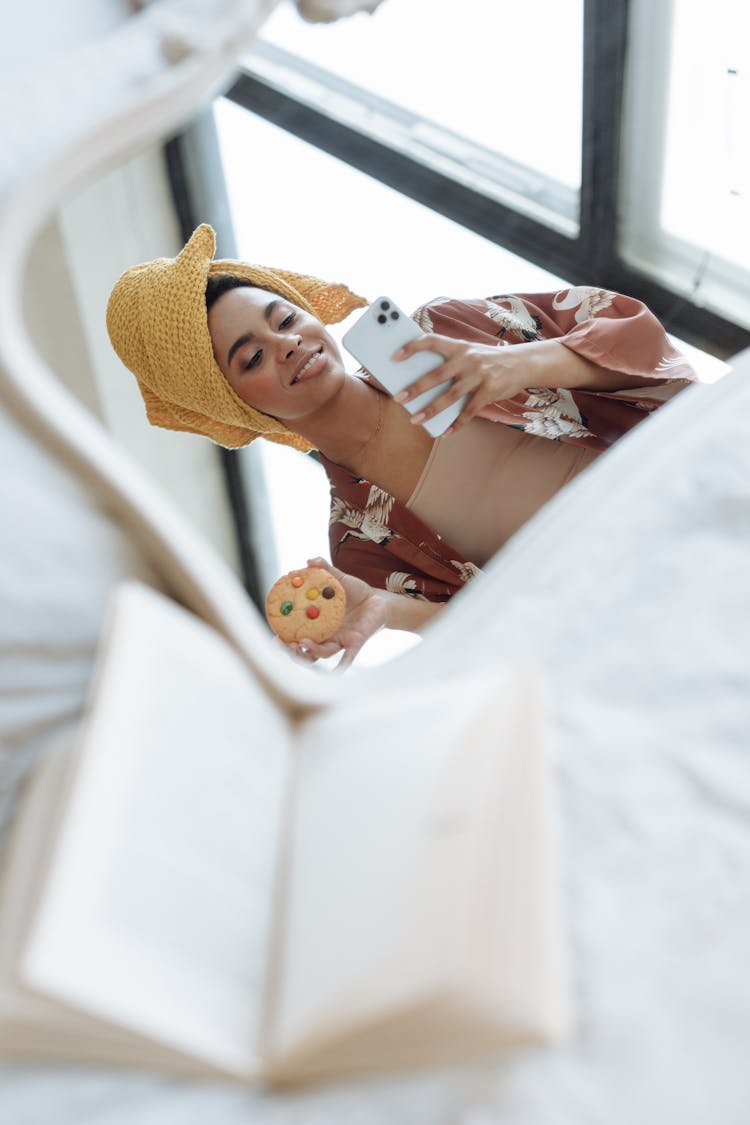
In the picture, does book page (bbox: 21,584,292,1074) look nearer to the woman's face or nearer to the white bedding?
the white bedding

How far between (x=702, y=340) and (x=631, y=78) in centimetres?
Result: 33

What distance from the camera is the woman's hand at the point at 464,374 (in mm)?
860

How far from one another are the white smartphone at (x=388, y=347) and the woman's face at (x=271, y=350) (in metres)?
0.12

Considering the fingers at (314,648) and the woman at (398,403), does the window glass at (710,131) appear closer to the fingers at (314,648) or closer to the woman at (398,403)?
the woman at (398,403)

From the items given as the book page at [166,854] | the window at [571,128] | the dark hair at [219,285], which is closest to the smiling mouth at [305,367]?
the dark hair at [219,285]

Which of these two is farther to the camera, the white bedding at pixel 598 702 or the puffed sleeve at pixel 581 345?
the puffed sleeve at pixel 581 345

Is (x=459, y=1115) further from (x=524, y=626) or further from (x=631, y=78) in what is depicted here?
(x=631, y=78)

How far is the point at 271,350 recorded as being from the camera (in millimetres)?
975

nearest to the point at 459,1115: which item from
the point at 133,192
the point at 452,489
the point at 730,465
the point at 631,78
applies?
the point at 730,465

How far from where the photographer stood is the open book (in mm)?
255

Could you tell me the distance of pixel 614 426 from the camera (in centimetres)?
96

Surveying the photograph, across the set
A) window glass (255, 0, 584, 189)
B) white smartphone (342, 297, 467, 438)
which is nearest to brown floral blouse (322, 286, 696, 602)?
white smartphone (342, 297, 467, 438)

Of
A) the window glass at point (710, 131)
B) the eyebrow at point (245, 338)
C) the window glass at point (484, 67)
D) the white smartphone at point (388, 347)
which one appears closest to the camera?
the white smartphone at point (388, 347)

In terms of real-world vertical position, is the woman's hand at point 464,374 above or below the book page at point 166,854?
below
